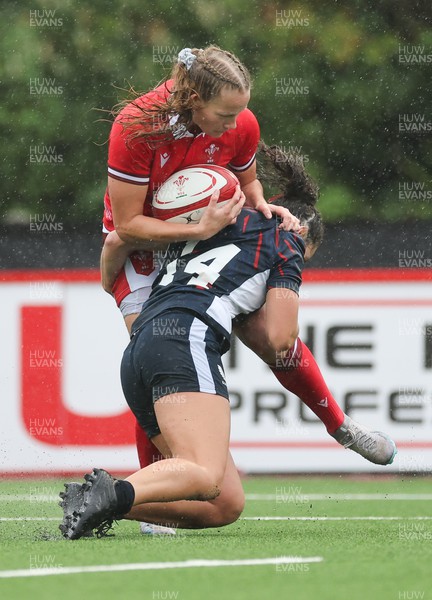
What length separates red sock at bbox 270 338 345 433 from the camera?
6.38 metres

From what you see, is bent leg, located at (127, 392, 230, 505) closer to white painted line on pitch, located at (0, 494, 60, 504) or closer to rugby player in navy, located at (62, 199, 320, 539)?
rugby player in navy, located at (62, 199, 320, 539)

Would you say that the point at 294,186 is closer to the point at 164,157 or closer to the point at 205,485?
the point at 164,157

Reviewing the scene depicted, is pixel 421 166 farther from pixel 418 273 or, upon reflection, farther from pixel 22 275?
pixel 22 275

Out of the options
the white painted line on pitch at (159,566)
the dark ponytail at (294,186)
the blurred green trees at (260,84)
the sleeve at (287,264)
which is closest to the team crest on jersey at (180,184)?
the sleeve at (287,264)

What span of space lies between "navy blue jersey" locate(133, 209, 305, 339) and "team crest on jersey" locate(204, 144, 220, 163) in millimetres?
258

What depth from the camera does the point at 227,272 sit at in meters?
5.73

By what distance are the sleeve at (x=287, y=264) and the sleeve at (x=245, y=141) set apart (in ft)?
1.47

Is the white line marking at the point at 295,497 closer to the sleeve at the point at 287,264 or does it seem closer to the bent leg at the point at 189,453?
the sleeve at the point at 287,264

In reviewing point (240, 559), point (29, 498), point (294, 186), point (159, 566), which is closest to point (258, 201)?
point (294, 186)

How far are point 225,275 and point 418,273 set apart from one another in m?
4.96

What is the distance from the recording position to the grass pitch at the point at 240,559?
4.15 m

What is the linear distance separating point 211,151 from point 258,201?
13.6 inches

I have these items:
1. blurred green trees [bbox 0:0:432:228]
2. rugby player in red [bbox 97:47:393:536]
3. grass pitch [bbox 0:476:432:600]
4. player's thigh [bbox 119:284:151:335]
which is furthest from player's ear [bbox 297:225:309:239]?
blurred green trees [bbox 0:0:432:228]

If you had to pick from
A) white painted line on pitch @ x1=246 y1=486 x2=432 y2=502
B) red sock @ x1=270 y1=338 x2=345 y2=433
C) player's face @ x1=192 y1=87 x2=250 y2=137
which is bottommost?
white painted line on pitch @ x1=246 y1=486 x2=432 y2=502
